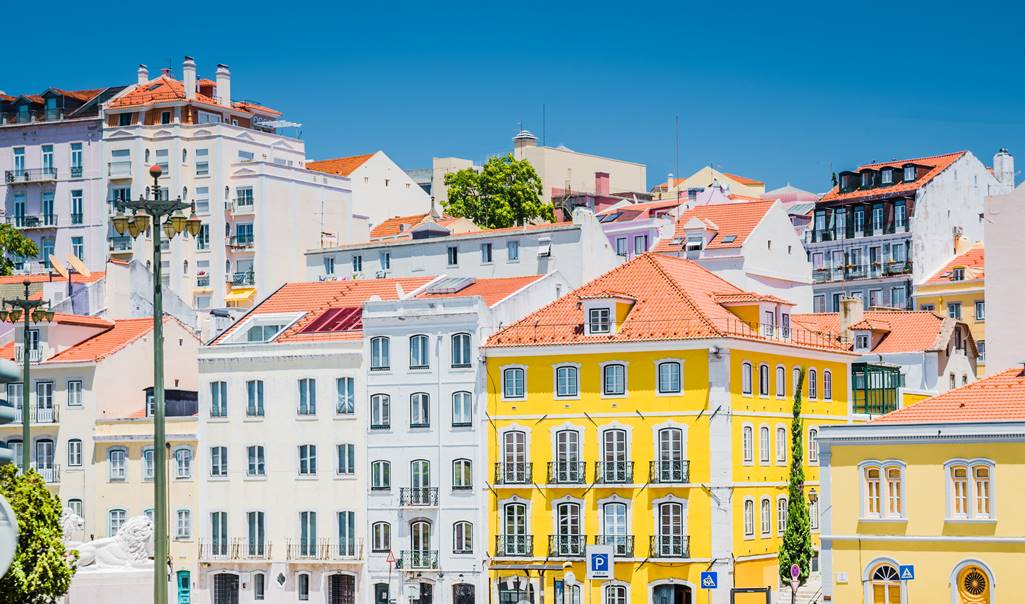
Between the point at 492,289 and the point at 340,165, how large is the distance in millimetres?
47447

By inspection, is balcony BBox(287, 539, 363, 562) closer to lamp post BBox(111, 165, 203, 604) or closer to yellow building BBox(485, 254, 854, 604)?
yellow building BBox(485, 254, 854, 604)

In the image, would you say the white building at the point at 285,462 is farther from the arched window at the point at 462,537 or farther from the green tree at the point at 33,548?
the green tree at the point at 33,548

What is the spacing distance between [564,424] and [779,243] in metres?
28.8

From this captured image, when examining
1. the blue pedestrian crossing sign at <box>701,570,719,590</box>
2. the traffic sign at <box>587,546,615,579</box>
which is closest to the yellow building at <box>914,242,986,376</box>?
the blue pedestrian crossing sign at <box>701,570,719,590</box>

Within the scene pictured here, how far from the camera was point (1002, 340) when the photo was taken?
268 ft

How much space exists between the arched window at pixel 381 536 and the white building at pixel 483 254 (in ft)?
57.6

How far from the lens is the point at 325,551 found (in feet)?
247

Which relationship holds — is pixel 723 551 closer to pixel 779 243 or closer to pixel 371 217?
pixel 779 243

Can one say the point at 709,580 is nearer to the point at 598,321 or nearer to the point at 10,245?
the point at 598,321

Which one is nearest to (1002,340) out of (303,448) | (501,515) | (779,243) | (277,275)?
(779,243)

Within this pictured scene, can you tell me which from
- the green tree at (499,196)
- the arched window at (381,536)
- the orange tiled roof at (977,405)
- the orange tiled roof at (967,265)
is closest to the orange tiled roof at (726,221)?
the orange tiled roof at (967,265)

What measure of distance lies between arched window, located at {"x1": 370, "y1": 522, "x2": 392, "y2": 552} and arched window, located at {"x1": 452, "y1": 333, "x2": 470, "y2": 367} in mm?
6843

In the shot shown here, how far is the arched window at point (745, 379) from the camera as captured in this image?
69.5m

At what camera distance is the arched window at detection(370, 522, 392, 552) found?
74.2 metres
